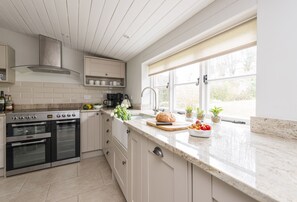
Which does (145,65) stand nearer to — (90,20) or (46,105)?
(90,20)

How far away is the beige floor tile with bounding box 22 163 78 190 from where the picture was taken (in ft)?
6.04

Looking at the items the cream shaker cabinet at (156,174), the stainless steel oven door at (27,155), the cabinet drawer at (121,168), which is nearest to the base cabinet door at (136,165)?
the cream shaker cabinet at (156,174)

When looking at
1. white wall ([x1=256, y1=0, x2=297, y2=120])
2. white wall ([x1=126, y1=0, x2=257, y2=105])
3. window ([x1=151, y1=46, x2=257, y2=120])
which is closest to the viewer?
white wall ([x1=256, y1=0, x2=297, y2=120])

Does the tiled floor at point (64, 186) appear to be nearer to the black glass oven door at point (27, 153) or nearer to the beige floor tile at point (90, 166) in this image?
the beige floor tile at point (90, 166)

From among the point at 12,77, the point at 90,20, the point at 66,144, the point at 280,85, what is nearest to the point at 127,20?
the point at 90,20

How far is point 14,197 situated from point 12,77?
2.01 m

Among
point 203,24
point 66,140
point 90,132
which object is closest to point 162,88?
point 203,24

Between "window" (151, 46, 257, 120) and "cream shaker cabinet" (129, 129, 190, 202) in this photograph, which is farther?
"window" (151, 46, 257, 120)

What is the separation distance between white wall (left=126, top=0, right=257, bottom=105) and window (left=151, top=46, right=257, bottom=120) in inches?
12.0

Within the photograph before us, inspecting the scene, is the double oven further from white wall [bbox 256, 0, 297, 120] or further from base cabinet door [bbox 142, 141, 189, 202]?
white wall [bbox 256, 0, 297, 120]

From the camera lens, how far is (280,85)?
2.75ft

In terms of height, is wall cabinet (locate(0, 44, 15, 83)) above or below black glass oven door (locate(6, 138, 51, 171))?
above

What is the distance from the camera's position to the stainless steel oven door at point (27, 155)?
78.0 inches

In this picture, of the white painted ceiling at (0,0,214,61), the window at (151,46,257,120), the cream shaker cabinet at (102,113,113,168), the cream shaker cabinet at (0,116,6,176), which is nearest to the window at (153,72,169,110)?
the window at (151,46,257,120)
